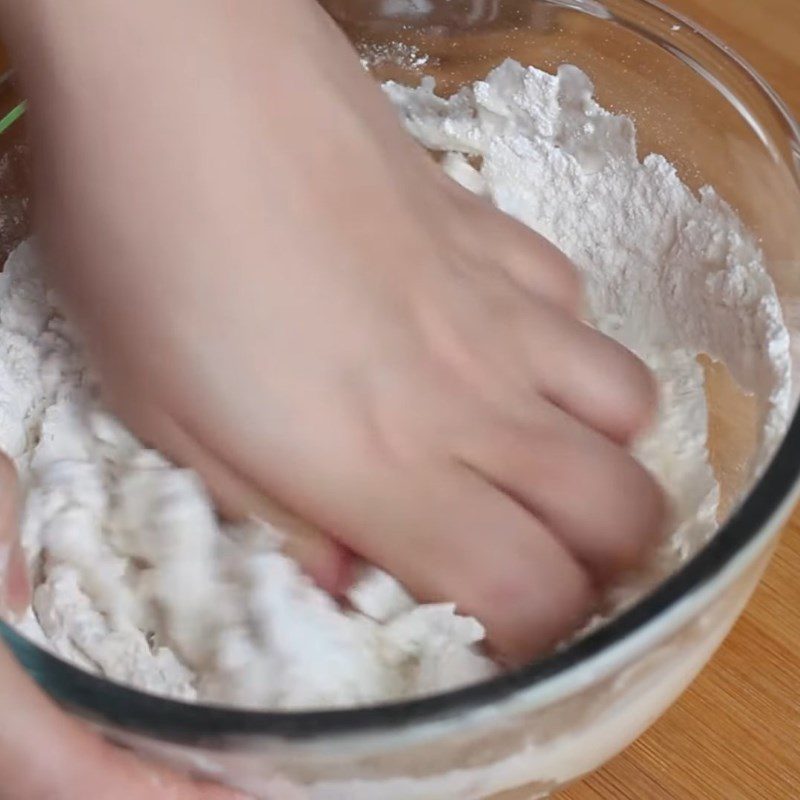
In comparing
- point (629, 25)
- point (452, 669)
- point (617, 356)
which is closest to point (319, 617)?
point (452, 669)

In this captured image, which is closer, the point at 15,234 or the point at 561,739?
the point at 561,739

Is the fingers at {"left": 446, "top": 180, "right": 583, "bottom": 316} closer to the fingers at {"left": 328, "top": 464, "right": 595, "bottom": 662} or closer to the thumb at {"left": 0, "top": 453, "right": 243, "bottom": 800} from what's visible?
the fingers at {"left": 328, "top": 464, "right": 595, "bottom": 662}

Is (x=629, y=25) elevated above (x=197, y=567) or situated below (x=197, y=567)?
above

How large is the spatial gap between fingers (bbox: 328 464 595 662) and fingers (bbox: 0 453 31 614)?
12 cm

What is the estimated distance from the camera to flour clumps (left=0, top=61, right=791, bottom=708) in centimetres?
38

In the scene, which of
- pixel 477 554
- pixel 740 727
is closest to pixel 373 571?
pixel 477 554

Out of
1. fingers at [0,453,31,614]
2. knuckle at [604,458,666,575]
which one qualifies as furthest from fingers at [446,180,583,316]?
fingers at [0,453,31,614]

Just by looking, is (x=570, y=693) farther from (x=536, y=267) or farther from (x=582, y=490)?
(x=536, y=267)

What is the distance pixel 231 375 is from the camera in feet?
1.36

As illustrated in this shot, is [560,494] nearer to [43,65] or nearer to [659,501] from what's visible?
[659,501]

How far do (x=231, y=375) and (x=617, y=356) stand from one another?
0.16 metres

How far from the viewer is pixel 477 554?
0.40m

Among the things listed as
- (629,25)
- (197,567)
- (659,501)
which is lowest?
(197,567)

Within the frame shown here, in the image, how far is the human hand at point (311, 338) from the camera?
0.40 meters
